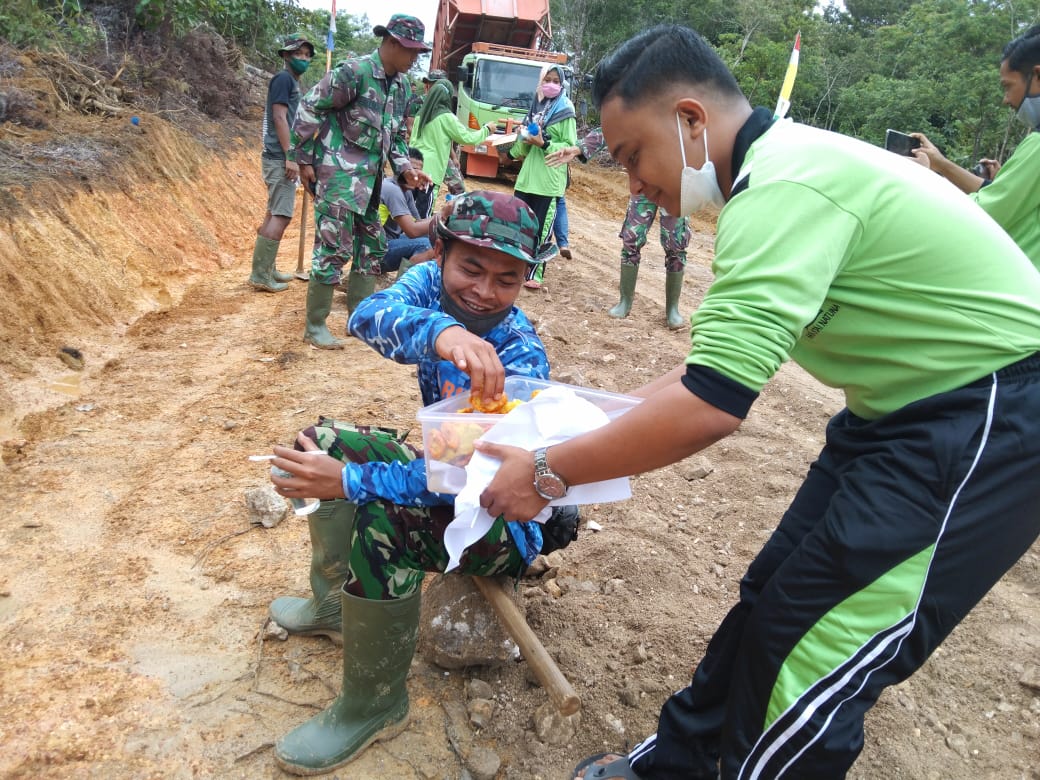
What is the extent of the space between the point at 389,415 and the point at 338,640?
6.25 feet

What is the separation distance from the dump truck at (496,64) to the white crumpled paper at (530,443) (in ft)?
37.3

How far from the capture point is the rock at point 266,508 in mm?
3166

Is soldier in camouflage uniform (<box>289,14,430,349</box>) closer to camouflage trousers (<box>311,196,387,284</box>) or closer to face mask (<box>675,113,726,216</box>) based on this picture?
camouflage trousers (<box>311,196,387,284</box>)

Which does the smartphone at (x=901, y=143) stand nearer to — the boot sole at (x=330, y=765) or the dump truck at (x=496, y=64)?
the boot sole at (x=330, y=765)

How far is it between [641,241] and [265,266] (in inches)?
125

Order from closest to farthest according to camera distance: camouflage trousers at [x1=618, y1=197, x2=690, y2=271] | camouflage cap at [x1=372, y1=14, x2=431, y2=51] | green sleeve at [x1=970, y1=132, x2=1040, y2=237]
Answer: green sleeve at [x1=970, y1=132, x2=1040, y2=237]
camouflage cap at [x1=372, y1=14, x2=431, y2=51]
camouflage trousers at [x1=618, y1=197, x2=690, y2=271]

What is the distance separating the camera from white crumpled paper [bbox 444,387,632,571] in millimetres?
1591

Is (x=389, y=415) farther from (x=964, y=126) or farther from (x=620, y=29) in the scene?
(x=620, y=29)

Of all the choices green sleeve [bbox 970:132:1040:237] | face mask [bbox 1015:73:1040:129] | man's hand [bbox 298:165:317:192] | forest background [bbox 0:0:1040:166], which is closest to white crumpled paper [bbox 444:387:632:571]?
green sleeve [bbox 970:132:1040:237]

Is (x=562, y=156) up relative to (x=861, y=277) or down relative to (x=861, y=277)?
down

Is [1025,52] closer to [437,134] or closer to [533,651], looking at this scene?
[533,651]

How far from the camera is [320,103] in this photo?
4777 mm

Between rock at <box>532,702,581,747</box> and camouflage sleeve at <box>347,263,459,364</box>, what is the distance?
3.65ft

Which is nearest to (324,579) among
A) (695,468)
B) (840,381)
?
(840,381)
